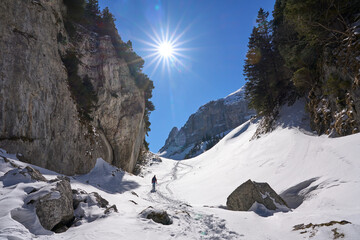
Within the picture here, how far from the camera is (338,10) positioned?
13.2 metres

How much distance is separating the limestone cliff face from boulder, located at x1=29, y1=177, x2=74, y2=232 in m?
9.96

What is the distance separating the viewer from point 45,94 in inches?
632

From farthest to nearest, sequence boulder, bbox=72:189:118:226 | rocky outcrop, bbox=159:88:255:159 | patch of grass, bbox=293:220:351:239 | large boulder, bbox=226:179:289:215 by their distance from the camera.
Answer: rocky outcrop, bbox=159:88:255:159, large boulder, bbox=226:179:289:215, boulder, bbox=72:189:118:226, patch of grass, bbox=293:220:351:239

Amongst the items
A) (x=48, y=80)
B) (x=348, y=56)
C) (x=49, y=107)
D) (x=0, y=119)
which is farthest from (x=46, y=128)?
(x=348, y=56)

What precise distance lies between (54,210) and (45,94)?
1387 cm

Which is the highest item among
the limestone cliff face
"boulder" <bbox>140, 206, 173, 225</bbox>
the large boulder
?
the limestone cliff face

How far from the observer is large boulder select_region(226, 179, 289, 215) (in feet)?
29.9

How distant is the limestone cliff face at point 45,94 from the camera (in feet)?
44.5

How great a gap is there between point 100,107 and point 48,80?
8.85m

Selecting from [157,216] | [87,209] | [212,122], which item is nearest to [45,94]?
[87,209]

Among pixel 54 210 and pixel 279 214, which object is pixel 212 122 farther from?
pixel 54 210

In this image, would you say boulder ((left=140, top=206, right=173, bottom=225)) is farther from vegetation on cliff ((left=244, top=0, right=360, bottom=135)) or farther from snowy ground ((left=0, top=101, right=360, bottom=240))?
vegetation on cliff ((left=244, top=0, right=360, bottom=135))

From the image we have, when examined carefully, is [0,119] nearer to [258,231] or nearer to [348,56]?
[258,231]

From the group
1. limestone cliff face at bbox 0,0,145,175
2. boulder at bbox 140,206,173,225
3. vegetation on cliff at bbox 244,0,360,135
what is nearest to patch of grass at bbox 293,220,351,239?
boulder at bbox 140,206,173,225
